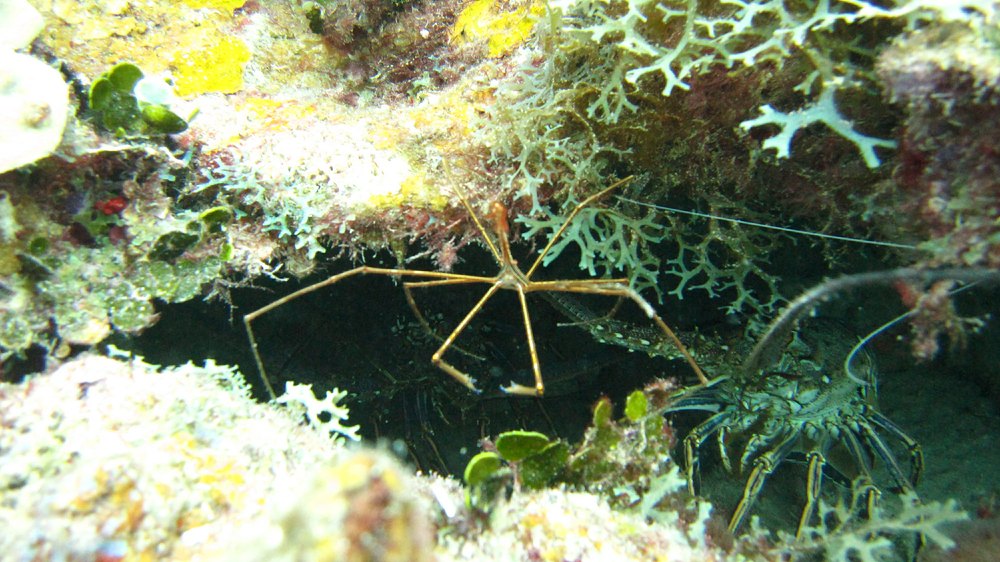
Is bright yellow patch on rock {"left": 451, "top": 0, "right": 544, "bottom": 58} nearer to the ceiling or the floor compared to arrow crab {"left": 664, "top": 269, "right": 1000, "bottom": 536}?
nearer to the ceiling

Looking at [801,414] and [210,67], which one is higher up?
[210,67]

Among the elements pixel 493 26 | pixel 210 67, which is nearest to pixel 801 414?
pixel 493 26

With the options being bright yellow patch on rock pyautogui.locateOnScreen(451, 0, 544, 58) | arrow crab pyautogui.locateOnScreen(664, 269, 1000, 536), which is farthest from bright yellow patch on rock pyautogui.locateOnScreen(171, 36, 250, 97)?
arrow crab pyautogui.locateOnScreen(664, 269, 1000, 536)

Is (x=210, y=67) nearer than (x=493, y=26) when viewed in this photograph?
Yes

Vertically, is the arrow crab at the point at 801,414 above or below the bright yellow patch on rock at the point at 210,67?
below

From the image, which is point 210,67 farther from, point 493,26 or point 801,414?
point 801,414

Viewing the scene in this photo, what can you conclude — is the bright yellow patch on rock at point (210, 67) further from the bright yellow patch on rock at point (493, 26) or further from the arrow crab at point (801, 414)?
the arrow crab at point (801, 414)

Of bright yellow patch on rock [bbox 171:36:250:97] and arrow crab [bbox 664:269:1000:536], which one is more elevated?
bright yellow patch on rock [bbox 171:36:250:97]

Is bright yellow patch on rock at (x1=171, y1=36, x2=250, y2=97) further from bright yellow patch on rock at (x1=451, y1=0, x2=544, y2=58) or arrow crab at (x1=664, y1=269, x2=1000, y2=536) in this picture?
arrow crab at (x1=664, y1=269, x2=1000, y2=536)

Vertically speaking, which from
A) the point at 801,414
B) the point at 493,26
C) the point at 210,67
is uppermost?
the point at 210,67

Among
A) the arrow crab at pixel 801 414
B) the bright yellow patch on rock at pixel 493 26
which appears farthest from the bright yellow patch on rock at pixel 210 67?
the arrow crab at pixel 801 414

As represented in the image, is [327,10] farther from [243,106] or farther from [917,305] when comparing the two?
[917,305]
